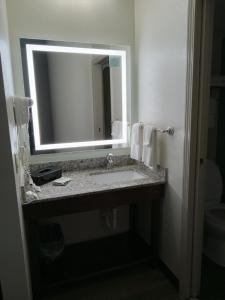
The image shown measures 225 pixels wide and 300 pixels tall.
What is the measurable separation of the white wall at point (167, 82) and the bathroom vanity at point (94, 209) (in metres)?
0.13

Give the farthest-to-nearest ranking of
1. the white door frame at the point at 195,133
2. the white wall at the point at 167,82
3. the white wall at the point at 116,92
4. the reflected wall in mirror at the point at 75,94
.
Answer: the white wall at the point at 116,92 < the reflected wall in mirror at the point at 75,94 < the white wall at the point at 167,82 < the white door frame at the point at 195,133

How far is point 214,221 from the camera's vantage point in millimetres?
2016

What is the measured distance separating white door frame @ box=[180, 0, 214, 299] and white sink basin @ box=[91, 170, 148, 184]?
494 mm

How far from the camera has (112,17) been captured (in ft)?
6.57

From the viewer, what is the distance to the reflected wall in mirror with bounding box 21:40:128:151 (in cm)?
190

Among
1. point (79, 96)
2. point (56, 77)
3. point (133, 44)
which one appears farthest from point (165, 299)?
point (133, 44)

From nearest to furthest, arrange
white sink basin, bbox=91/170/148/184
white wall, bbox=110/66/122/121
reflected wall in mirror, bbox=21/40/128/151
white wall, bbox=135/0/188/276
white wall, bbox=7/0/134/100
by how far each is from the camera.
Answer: white wall, bbox=135/0/188/276 → white wall, bbox=7/0/134/100 → reflected wall in mirror, bbox=21/40/128/151 → white sink basin, bbox=91/170/148/184 → white wall, bbox=110/66/122/121

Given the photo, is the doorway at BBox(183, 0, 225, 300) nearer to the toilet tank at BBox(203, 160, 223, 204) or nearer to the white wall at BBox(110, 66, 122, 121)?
the toilet tank at BBox(203, 160, 223, 204)

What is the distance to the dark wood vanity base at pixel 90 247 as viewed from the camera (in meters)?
1.59

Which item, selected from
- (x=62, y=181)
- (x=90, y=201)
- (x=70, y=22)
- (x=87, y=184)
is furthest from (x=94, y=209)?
(x=70, y=22)

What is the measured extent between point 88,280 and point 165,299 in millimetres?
624

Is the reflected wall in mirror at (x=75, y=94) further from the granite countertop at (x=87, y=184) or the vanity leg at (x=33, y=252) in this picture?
the vanity leg at (x=33, y=252)

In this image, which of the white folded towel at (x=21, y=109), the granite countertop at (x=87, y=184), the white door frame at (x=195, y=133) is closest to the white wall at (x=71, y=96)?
the granite countertop at (x=87, y=184)

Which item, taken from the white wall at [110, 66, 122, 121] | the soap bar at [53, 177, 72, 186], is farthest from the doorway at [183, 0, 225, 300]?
the soap bar at [53, 177, 72, 186]
